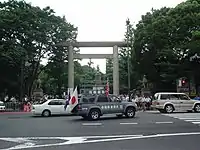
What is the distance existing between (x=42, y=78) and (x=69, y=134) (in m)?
65.5

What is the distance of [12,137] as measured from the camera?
1570 cm

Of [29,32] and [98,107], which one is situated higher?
[29,32]

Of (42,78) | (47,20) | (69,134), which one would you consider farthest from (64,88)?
(69,134)

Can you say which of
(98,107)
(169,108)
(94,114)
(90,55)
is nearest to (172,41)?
(169,108)

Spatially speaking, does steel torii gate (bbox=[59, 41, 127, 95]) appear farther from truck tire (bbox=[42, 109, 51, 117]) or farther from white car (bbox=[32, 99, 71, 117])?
truck tire (bbox=[42, 109, 51, 117])

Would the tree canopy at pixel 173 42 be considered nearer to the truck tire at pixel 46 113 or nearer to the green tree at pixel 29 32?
the green tree at pixel 29 32

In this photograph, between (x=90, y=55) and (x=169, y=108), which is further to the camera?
(x=90, y=55)

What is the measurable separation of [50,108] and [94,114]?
615 cm

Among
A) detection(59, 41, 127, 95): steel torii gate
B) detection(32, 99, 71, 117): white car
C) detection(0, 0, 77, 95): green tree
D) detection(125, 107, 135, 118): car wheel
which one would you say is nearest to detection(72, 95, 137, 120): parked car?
detection(125, 107, 135, 118): car wheel

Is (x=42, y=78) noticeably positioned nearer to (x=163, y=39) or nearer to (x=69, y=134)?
(x=163, y=39)

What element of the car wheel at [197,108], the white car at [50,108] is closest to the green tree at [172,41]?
the car wheel at [197,108]

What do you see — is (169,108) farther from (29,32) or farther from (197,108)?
(29,32)

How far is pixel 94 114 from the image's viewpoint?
79.4 feet

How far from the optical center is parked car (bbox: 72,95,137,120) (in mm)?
23953
